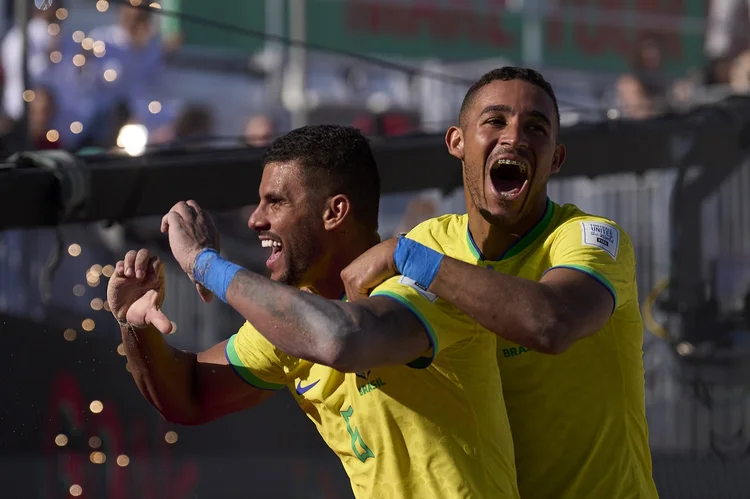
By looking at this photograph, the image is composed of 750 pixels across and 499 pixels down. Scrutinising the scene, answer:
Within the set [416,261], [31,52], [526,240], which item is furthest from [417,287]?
[31,52]

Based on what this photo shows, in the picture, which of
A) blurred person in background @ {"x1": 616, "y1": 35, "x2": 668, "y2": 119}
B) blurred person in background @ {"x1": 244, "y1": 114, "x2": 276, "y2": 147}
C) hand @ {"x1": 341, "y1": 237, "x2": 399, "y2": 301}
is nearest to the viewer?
hand @ {"x1": 341, "y1": 237, "x2": 399, "y2": 301}

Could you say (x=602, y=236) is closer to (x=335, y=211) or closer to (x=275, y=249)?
(x=335, y=211)

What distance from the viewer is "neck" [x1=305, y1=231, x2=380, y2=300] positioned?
3.54 metres

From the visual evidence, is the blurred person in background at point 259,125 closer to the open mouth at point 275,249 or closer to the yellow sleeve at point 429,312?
the open mouth at point 275,249

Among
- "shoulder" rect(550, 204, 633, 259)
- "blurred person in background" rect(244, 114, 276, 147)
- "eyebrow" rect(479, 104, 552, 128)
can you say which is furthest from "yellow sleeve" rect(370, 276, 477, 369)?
"blurred person in background" rect(244, 114, 276, 147)

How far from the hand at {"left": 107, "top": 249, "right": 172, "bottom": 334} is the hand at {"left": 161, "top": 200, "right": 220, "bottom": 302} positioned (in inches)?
10.6

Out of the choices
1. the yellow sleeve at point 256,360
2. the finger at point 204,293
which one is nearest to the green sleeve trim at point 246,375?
the yellow sleeve at point 256,360

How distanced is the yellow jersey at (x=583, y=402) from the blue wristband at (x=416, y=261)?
0.42m

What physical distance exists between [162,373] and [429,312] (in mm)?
1108

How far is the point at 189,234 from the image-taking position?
3.13 metres

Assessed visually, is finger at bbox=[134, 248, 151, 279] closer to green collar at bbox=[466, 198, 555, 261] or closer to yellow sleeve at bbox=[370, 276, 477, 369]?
yellow sleeve at bbox=[370, 276, 477, 369]

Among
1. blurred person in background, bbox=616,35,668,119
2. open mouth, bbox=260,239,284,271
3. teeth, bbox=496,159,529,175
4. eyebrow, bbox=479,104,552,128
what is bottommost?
open mouth, bbox=260,239,284,271

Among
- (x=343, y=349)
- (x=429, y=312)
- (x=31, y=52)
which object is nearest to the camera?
(x=343, y=349)

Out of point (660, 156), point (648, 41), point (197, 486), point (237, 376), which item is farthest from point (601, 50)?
point (237, 376)
